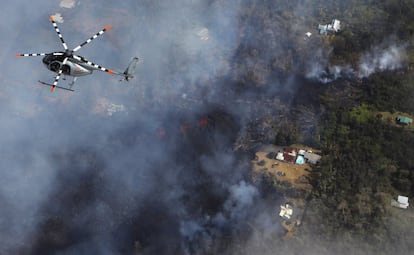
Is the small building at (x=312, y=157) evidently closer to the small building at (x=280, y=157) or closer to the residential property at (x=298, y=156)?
the residential property at (x=298, y=156)

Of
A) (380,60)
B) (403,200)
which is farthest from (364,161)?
(380,60)

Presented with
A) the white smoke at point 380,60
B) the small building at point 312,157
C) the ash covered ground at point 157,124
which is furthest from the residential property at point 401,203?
the white smoke at point 380,60

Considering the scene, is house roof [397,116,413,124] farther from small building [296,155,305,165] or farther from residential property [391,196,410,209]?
small building [296,155,305,165]

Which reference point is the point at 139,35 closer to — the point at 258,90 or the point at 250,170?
the point at 258,90

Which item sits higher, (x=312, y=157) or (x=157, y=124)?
(x=157, y=124)

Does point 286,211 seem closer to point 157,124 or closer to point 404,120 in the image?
point 157,124

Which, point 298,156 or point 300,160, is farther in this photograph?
point 298,156

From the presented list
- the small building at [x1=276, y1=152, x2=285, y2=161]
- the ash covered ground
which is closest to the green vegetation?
the ash covered ground
